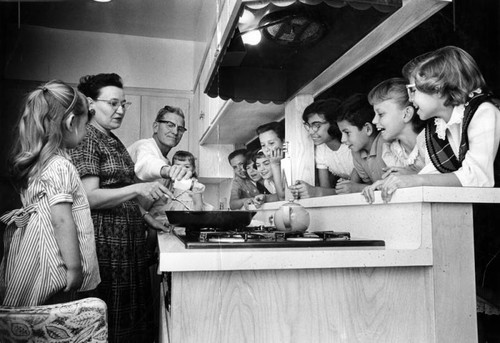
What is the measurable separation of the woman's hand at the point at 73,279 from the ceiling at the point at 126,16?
0.46m

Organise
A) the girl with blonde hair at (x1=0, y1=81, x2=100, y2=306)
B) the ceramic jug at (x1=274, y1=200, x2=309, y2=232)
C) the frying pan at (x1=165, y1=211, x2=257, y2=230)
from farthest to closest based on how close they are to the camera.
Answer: the ceramic jug at (x1=274, y1=200, x2=309, y2=232) < the frying pan at (x1=165, y1=211, x2=257, y2=230) < the girl with blonde hair at (x1=0, y1=81, x2=100, y2=306)

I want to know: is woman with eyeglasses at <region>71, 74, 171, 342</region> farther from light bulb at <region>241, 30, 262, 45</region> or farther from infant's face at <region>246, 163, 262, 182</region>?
light bulb at <region>241, 30, 262, 45</region>

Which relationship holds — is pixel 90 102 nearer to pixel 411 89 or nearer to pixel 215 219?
pixel 215 219

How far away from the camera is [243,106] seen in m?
1.16

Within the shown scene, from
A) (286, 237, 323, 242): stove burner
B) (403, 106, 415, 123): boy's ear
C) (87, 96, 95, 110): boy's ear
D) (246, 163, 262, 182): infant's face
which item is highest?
(403, 106, 415, 123): boy's ear

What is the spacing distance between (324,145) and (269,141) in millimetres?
179

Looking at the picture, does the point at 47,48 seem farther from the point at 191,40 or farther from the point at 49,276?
the point at 49,276

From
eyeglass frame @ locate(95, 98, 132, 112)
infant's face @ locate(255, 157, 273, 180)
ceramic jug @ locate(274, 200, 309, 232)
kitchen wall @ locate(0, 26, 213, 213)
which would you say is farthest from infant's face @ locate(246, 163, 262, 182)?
eyeglass frame @ locate(95, 98, 132, 112)

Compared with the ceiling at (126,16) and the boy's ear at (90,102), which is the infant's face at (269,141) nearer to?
the ceiling at (126,16)

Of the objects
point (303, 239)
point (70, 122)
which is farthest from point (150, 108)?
point (303, 239)

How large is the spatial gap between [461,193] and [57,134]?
751mm

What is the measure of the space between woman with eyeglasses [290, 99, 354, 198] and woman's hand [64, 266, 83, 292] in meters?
0.69

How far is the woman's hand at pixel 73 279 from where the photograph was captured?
0.74 m

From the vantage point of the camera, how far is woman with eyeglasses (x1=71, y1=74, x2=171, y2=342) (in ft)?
2.64
